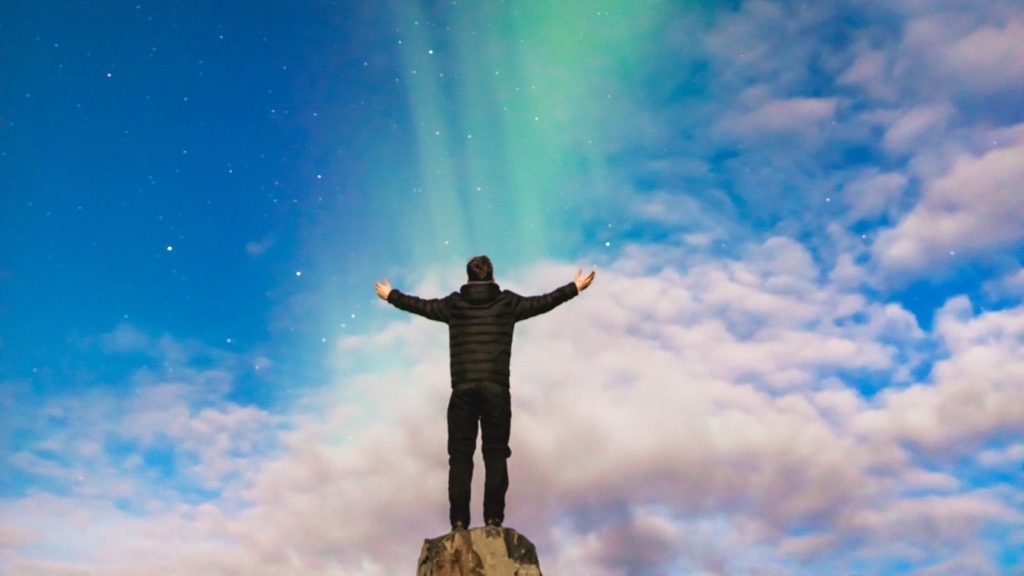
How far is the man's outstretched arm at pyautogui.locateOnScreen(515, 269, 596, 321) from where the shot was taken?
1360cm

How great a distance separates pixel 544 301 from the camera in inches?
537

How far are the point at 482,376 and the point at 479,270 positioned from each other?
4.79ft

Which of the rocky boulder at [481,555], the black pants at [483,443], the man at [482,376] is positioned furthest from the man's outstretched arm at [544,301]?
the rocky boulder at [481,555]

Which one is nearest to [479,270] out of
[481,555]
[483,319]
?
[483,319]

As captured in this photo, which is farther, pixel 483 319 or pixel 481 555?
pixel 483 319

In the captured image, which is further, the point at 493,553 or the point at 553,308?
the point at 553,308

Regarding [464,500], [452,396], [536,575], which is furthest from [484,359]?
[536,575]

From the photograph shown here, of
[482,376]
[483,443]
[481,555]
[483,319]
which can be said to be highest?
[483,319]

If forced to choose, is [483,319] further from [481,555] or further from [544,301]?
[481,555]

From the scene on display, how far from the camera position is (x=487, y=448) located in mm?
13508

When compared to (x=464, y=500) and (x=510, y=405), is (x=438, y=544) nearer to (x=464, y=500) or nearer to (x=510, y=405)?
(x=464, y=500)

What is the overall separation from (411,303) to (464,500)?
2.76m

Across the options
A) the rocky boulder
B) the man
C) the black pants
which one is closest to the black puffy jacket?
the man

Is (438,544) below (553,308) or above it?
below
